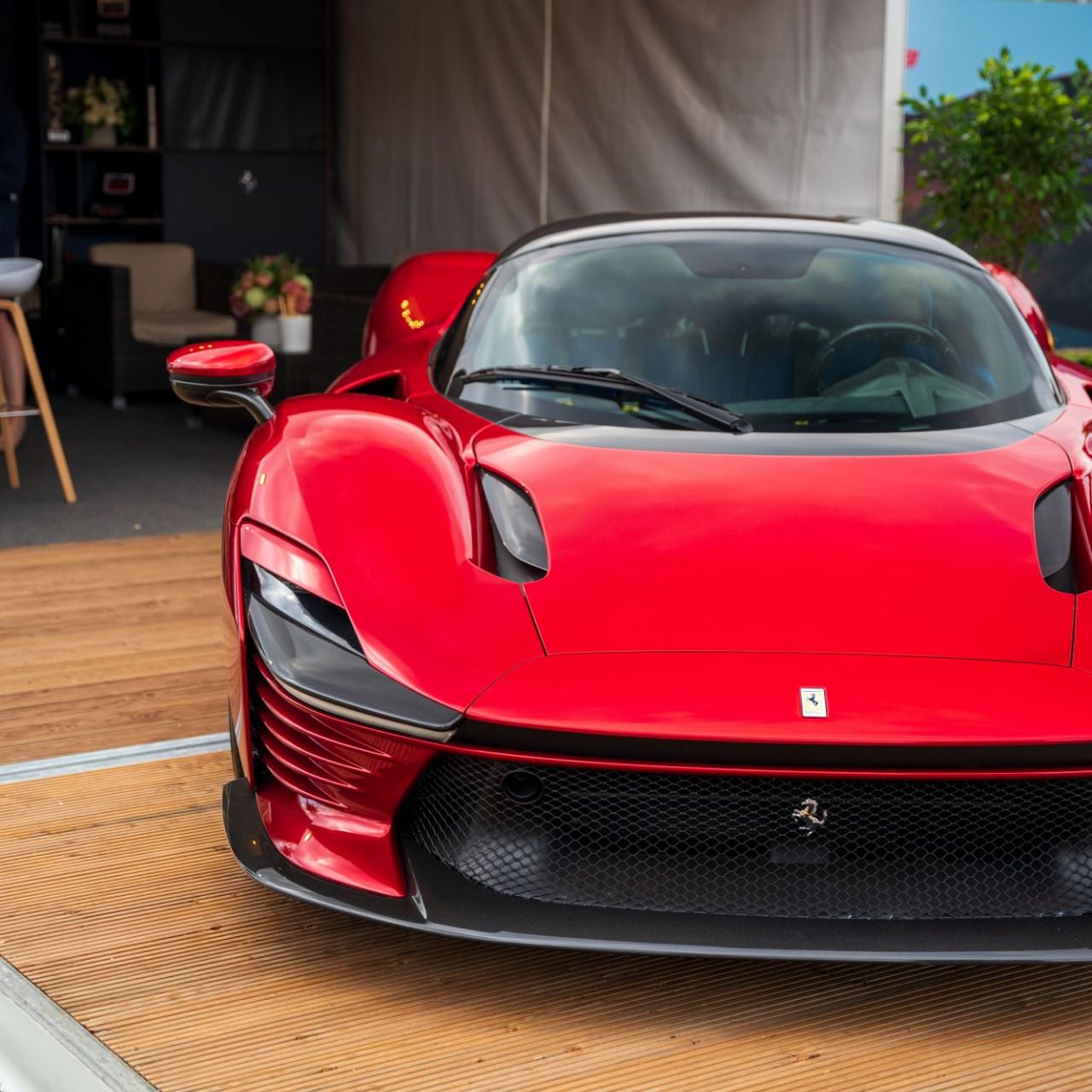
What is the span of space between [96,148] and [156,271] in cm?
107

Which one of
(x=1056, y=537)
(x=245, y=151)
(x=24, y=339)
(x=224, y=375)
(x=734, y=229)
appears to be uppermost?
(x=245, y=151)

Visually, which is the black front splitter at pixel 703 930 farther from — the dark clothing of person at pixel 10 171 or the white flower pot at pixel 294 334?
the white flower pot at pixel 294 334

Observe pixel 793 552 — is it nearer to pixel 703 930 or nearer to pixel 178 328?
pixel 703 930

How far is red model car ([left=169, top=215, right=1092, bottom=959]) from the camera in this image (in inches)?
58.7

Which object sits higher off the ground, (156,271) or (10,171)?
(10,171)

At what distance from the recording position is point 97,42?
9055 mm

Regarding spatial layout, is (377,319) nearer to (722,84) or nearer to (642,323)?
(642,323)

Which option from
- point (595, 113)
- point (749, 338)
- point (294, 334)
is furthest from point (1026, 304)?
point (595, 113)

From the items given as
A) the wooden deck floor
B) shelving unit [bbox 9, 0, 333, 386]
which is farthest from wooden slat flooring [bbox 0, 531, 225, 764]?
shelving unit [bbox 9, 0, 333, 386]

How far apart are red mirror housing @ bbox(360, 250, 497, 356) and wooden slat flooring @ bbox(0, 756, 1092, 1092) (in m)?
1.46

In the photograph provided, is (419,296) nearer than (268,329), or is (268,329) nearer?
(419,296)

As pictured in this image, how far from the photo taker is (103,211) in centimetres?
922

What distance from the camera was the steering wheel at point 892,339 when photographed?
234 cm

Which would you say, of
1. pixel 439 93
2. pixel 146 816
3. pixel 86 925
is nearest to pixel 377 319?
pixel 146 816
